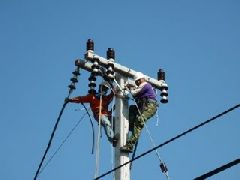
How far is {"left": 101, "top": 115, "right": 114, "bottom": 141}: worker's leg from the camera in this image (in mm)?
11314

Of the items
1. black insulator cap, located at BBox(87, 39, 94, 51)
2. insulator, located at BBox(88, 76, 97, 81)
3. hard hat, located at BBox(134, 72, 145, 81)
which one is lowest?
insulator, located at BBox(88, 76, 97, 81)

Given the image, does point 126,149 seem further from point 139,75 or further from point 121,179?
point 139,75

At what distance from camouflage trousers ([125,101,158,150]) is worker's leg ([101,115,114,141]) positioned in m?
0.40

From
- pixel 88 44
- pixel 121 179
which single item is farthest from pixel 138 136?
pixel 88 44

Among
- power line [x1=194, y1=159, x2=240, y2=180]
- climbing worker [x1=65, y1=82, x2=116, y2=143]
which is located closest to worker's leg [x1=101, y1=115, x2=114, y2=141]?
climbing worker [x1=65, y1=82, x2=116, y2=143]

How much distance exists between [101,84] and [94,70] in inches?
31.4

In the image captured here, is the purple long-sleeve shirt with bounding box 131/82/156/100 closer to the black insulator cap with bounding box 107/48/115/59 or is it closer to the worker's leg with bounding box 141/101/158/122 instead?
the worker's leg with bounding box 141/101/158/122

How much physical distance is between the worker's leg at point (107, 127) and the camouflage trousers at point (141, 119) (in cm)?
40

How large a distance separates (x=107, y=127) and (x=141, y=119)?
79 centimetres

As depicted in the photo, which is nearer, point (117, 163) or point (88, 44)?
point (117, 163)

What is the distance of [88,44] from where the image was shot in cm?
1166

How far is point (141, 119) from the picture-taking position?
1178cm

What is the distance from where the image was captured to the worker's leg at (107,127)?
1131 cm

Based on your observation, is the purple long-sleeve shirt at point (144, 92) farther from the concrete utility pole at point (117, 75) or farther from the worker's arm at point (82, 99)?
the worker's arm at point (82, 99)
